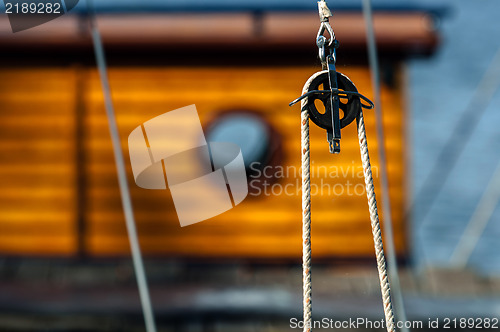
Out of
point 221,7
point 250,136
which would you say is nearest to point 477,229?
point 250,136

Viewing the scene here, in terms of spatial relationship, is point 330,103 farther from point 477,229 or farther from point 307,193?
point 477,229

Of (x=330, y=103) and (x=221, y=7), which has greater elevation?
(x=221, y=7)

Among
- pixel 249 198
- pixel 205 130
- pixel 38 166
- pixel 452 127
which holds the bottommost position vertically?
pixel 249 198

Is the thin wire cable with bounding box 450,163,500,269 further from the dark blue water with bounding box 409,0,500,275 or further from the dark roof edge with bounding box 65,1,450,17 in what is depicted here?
the dark blue water with bounding box 409,0,500,275

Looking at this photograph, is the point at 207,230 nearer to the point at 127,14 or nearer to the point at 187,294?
the point at 187,294

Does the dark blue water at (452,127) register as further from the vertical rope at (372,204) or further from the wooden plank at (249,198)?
the vertical rope at (372,204)

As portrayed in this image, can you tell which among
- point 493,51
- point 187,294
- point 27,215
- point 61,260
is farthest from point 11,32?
point 493,51

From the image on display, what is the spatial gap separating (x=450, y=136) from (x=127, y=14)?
731 cm

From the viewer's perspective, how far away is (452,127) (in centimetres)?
1080

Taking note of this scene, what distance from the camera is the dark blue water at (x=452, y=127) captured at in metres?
10.3

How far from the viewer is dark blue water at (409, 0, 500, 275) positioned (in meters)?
10.3

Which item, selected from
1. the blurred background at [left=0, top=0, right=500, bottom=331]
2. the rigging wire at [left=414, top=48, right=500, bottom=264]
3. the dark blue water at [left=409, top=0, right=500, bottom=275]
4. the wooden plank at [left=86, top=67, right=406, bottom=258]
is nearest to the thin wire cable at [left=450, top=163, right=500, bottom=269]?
the blurred background at [left=0, top=0, right=500, bottom=331]

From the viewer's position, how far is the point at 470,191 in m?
10.6

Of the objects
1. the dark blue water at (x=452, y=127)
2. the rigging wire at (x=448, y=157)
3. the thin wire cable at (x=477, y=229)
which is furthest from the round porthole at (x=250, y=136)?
the rigging wire at (x=448, y=157)
